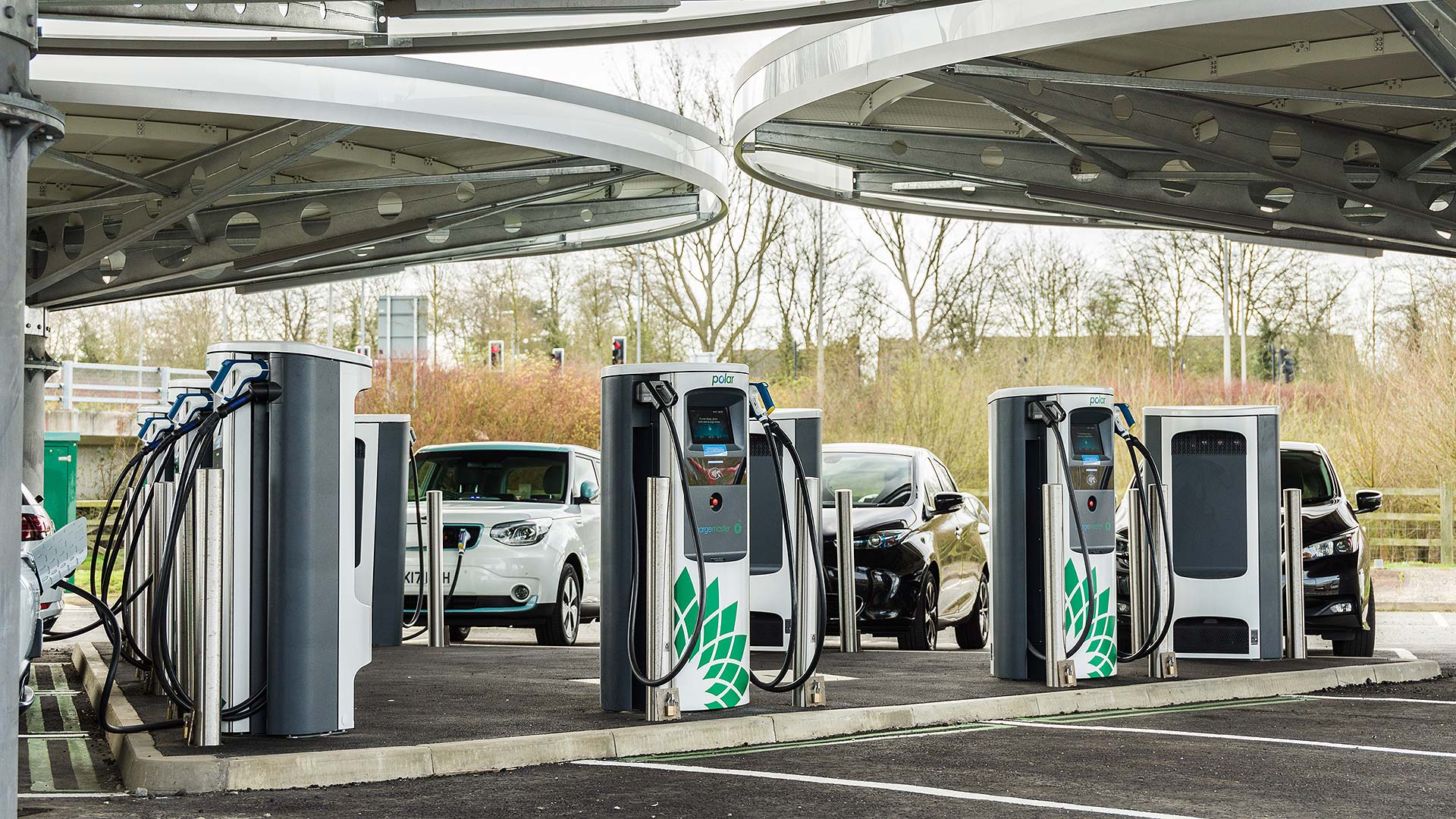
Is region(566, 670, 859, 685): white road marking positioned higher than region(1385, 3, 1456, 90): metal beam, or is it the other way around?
region(1385, 3, 1456, 90): metal beam

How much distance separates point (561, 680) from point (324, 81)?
15.9 ft

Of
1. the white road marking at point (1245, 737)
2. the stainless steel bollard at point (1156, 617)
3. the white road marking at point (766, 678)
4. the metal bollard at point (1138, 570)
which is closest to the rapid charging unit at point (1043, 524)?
the stainless steel bollard at point (1156, 617)

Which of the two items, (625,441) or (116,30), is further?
(116,30)

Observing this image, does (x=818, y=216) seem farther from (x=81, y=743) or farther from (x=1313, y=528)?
(x=81, y=743)

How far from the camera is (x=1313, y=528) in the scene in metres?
13.6

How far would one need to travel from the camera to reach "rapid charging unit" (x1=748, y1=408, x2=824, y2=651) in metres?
12.7

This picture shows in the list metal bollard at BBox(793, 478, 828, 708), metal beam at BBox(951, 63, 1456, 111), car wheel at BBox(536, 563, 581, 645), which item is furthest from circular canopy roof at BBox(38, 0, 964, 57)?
car wheel at BBox(536, 563, 581, 645)

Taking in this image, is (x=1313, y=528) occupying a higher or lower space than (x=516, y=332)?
lower

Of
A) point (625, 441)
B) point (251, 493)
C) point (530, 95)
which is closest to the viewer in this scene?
point (251, 493)

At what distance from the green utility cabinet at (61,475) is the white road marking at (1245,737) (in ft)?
63.0

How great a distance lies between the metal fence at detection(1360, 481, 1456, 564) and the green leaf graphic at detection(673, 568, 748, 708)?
18.3 metres

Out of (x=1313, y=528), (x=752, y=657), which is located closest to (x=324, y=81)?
(x=752, y=657)

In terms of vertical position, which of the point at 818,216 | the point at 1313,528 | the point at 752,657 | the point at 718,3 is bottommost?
the point at 752,657

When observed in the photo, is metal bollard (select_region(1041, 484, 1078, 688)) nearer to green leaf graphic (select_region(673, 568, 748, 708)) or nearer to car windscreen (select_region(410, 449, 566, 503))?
green leaf graphic (select_region(673, 568, 748, 708))
